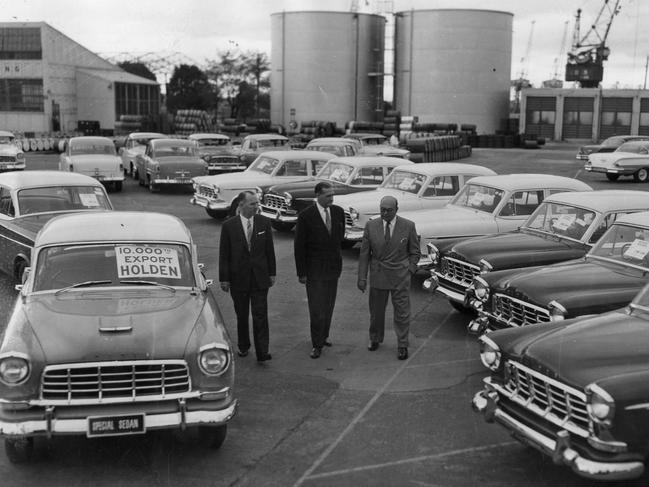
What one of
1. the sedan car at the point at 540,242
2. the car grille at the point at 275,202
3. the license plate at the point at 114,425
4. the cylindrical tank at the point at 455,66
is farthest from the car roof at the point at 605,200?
the cylindrical tank at the point at 455,66

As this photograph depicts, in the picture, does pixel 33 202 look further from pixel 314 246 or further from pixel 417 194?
pixel 417 194

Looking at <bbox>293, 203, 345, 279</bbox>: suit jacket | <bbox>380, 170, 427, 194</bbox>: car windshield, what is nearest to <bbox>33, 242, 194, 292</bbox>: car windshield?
<bbox>293, 203, 345, 279</bbox>: suit jacket

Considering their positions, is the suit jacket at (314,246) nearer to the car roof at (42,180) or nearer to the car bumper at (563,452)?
the car bumper at (563,452)

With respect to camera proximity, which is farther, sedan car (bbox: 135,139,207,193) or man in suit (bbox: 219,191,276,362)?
sedan car (bbox: 135,139,207,193)

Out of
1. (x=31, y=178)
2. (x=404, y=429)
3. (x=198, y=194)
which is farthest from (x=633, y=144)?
(x=404, y=429)

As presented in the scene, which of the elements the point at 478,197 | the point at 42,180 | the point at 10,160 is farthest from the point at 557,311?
the point at 10,160

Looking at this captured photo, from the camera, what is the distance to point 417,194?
14055mm

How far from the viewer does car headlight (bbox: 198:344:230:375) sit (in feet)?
19.0

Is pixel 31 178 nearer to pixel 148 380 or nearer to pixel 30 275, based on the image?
pixel 30 275

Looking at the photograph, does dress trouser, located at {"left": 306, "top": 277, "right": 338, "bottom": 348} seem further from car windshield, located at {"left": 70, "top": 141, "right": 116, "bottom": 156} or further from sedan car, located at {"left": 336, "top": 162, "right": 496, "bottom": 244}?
car windshield, located at {"left": 70, "top": 141, "right": 116, "bottom": 156}

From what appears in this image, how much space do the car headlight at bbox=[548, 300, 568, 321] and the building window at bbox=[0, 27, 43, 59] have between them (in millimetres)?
56449

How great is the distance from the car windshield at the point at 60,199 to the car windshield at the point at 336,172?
564cm

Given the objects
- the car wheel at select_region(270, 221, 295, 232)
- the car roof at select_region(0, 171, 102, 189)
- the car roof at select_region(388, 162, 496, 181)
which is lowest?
the car wheel at select_region(270, 221, 295, 232)

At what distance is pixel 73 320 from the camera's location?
19.9ft
